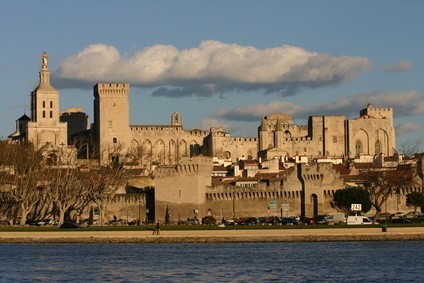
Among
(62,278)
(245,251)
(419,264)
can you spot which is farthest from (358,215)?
(62,278)

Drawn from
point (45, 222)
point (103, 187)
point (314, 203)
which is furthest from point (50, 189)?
point (314, 203)

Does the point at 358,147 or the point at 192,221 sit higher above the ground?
the point at 358,147

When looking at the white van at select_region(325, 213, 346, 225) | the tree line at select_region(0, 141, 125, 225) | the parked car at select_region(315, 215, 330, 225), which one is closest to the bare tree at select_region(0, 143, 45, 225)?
the tree line at select_region(0, 141, 125, 225)

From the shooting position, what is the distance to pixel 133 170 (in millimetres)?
122312

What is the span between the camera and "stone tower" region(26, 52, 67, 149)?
15475cm

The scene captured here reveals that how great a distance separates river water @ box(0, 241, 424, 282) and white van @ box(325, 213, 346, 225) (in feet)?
55.1

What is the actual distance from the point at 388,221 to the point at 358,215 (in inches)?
126

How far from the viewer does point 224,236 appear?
74.9 m

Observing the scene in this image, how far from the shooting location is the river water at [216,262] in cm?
5438

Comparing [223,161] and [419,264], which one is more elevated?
[223,161]

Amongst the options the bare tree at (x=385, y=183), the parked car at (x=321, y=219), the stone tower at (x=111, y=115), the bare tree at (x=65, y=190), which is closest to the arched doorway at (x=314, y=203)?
the parked car at (x=321, y=219)

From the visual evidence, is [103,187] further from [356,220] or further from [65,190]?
[356,220]

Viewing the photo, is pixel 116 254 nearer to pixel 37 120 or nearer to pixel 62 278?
pixel 62 278

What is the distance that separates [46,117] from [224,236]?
84721mm
